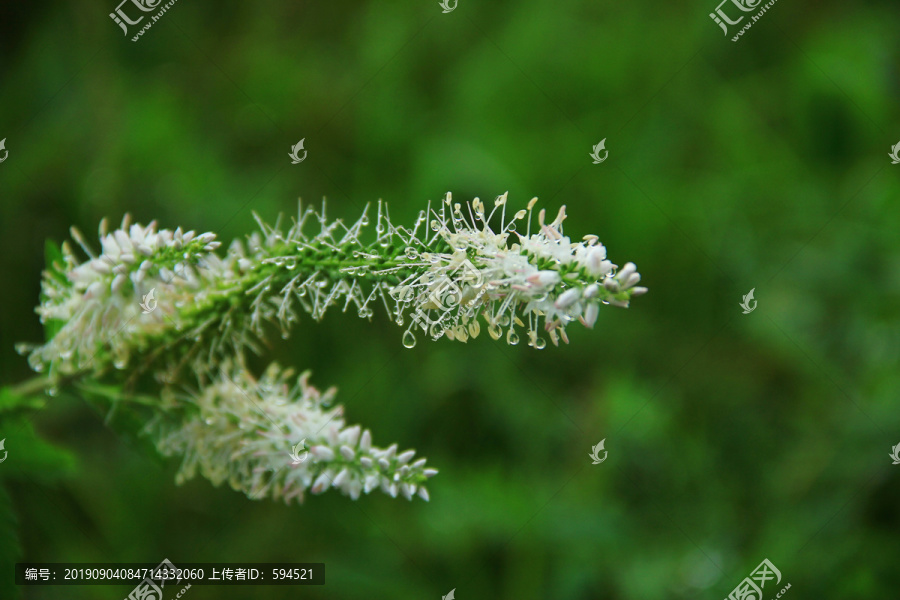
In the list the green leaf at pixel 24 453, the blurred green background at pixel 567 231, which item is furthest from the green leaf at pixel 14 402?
the blurred green background at pixel 567 231

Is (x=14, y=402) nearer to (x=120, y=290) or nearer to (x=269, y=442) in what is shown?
(x=120, y=290)

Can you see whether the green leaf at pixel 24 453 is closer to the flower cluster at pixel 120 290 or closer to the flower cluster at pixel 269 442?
the flower cluster at pixel 120 290

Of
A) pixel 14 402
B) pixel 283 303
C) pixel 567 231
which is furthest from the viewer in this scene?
pixel 567 231

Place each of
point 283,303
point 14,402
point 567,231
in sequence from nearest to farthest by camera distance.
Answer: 1. point 283,303
2. point 14,402
3. point 567,231

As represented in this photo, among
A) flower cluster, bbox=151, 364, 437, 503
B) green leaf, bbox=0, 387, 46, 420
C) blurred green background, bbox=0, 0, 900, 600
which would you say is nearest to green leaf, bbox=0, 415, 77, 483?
green leaf, bbox=0, 387, 46, 420

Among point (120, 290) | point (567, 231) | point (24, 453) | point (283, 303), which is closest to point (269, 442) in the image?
point (283, 303)

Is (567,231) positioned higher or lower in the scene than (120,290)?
higher

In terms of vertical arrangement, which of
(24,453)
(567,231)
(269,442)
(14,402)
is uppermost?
(567,231)

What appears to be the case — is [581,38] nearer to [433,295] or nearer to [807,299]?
[807,299]
